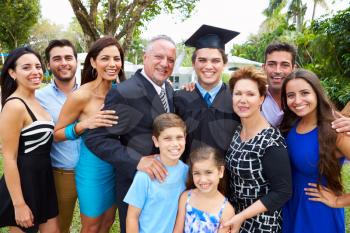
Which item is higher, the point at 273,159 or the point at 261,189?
the point at 273,159

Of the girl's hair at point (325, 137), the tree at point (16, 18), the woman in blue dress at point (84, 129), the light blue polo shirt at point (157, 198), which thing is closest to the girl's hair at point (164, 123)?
the light blue polo shirt at point (157, 198)

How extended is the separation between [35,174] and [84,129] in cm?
59

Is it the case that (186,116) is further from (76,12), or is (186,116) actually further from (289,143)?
(76,12)

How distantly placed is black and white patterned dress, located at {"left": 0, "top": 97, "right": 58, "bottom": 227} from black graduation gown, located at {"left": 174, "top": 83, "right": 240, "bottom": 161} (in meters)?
1.16

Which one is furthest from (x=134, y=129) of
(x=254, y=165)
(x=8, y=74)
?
(x=8, y=74)

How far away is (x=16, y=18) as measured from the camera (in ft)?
67.2

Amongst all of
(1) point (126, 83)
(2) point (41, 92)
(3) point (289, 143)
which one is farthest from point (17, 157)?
(3) point (289, 143)

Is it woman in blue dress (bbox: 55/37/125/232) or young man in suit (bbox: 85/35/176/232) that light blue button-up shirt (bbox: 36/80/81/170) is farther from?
young man in suit (bbox: 85/35/176/232)

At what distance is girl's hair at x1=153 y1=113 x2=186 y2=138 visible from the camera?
2.27m

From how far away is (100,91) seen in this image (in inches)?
113

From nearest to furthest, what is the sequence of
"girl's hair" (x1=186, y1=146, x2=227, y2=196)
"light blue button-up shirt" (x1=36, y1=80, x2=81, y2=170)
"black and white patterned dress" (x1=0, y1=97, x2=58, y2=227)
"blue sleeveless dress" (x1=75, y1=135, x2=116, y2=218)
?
"girl's hair" (x1=186, y1=146, x2=227, y2=196) < "black and white patterned dress" (x1=0, y1=97, x2=58, y2=227) < "blue sleeveless dress" (x1=75, y1=135, x2=116, y2=218) < "light blue button-up shirt" (x1=36, y1=80, x2=81, y2=170)

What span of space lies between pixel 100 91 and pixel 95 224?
3.80 ft

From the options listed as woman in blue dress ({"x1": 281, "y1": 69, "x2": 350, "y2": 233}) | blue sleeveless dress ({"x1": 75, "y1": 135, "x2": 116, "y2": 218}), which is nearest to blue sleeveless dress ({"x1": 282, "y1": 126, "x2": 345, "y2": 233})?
woman in blue dress ({"x1": 281, "y1": 69, "x2": 350, "y2": 233})

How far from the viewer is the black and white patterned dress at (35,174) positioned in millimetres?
2611
